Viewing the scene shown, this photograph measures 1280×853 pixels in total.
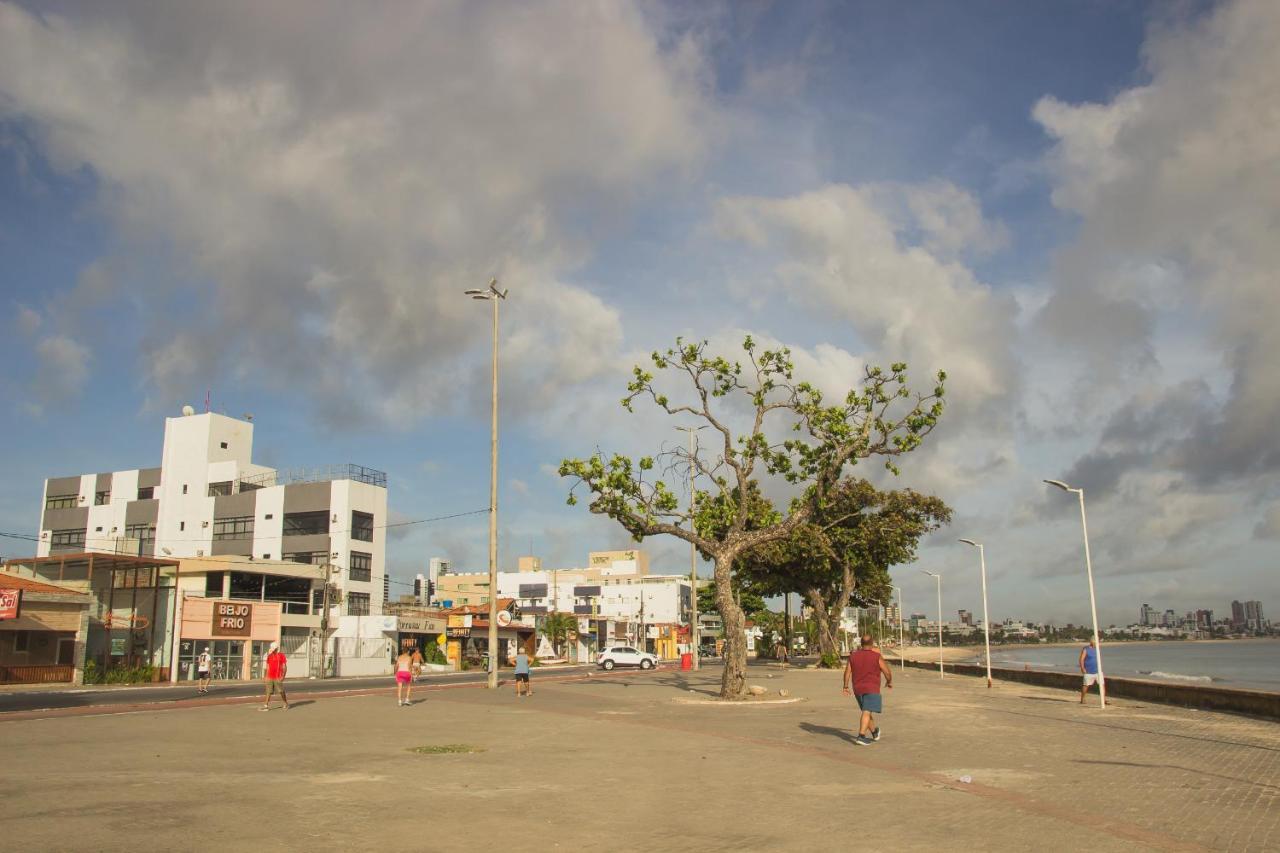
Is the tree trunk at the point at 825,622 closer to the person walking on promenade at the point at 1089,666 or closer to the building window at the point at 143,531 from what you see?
the person walking on promenade at the point at 1089,666

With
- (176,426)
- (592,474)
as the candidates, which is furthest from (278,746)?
(176,426)

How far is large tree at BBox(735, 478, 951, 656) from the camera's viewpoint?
50.6m

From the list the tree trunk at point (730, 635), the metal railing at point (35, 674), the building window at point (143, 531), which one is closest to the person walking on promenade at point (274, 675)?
the tree trunk at point (730, 635)

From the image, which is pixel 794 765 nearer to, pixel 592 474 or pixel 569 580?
pixel 592 474

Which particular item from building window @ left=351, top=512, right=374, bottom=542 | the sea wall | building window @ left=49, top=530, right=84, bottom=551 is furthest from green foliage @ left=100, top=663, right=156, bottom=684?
building window @ left=49, top=530, right=84, bottom=551

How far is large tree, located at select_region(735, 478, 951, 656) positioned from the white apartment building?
104ft

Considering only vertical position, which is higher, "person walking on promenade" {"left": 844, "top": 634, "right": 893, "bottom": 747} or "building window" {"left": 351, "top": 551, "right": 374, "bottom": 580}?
"building window" {"left": 351, "top": 551, "right": 374, "bottom": 580}

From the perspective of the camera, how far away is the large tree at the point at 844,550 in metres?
50.6

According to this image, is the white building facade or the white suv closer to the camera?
the white suv

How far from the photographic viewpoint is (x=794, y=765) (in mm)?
13227

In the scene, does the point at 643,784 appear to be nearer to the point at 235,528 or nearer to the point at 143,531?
the point at 235,528

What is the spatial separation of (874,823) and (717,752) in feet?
20.0

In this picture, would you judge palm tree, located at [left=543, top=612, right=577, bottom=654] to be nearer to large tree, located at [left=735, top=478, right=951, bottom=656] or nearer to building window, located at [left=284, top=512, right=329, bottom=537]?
building window, located at [left=284, top=512, right=329, bottom=537]

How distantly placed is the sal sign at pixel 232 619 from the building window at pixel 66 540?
4386cm
